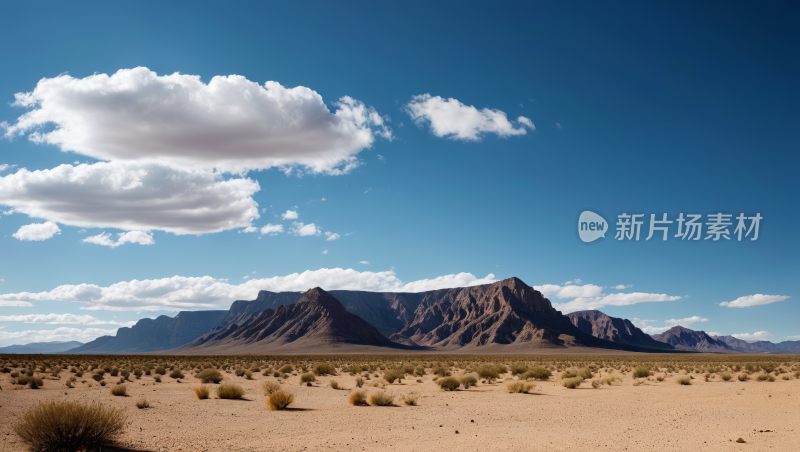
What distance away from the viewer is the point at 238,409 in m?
19.8

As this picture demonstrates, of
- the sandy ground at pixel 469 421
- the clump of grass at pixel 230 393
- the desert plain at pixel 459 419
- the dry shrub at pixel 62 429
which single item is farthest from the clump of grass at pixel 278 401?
the dry shrub at pixel 62 429

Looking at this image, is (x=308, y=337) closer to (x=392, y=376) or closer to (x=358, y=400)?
(x=392, y=376)

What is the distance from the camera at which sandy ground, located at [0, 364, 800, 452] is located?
13.1m

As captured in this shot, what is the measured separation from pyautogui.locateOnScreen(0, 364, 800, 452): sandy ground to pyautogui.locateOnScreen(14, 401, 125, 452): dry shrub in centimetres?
82

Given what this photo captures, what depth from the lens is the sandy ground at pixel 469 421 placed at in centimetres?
1310

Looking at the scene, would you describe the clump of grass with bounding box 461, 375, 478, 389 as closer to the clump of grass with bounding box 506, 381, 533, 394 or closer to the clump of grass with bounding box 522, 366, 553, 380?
the clump of grass with bounding box 506, 381, 533, 394

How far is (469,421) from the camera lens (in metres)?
17.0

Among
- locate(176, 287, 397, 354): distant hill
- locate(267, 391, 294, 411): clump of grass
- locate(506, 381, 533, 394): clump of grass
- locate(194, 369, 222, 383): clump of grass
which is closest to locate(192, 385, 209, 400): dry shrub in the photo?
locate(267, 391, 294, 411): clump of grass

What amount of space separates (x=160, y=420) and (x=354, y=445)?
7.93 meters

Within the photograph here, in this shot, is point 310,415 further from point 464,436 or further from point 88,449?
point 88,449

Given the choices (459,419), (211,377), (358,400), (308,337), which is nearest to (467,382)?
(358,400)

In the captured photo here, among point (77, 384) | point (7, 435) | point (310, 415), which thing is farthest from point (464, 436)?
point (77, 384)

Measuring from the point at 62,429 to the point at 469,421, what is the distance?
11.9 metres

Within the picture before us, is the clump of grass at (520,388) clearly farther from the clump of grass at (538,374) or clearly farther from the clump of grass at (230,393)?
the clump of grass at (230,393)
